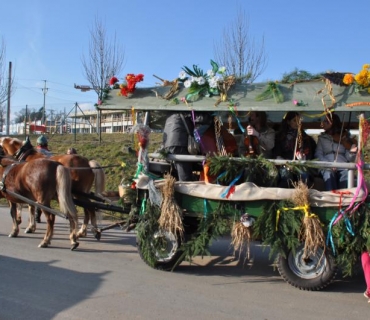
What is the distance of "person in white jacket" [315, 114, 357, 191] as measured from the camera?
18.2ft

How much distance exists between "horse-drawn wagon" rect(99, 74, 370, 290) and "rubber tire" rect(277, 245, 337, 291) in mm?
12

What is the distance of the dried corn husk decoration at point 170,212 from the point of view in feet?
18.7

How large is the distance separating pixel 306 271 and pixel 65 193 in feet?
13.6

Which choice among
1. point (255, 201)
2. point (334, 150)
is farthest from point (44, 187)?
point (334, 150)

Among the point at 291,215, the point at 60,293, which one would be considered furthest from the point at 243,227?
the point at 60,293

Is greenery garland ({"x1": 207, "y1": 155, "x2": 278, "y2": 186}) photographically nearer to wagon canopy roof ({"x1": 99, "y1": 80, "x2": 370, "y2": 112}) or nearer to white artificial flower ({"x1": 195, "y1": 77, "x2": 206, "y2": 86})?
wagon canopy roof ({"x1": 99, "y1": 80, "x2": 370, "y2": 112})

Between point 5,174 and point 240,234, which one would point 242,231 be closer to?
point 240,234

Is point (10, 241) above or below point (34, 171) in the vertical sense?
below

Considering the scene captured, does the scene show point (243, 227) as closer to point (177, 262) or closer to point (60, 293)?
point (177, 262)

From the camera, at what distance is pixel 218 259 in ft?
22.7

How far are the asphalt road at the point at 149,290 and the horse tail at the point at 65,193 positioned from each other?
0.68 meters

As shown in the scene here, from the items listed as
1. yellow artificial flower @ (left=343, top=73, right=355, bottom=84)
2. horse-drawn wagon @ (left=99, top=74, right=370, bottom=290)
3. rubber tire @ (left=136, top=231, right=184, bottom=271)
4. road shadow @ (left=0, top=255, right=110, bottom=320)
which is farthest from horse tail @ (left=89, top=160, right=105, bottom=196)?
yellow artificial flower @ (left=343, top=73, right=355, bottom=84)

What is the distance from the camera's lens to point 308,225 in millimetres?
5152

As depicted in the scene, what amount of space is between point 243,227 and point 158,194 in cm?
122
